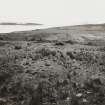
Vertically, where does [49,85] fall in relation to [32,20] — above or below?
below

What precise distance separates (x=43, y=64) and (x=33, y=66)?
0.70 ft

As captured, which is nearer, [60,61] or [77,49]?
[60,61]

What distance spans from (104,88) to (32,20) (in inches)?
511

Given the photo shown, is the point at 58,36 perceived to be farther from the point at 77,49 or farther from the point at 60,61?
the point at 60,61

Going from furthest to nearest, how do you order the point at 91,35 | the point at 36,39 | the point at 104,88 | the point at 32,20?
the point at 32,20
the point at 91,35
the point at 36,39
the point at 104,88

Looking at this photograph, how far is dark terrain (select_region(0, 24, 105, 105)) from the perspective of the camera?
4434mm

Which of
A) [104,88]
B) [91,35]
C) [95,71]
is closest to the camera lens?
[104,88]

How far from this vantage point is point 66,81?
4727 millimetres

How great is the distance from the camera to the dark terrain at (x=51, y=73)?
443cm

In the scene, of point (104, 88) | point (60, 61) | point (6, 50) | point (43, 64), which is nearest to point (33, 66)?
point (43, 64)

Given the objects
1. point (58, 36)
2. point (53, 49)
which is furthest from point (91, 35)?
point (53, 49)

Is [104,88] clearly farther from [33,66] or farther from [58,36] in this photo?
[58,36]

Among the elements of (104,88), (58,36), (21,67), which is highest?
(58,36)

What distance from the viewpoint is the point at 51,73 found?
487 centimetres
